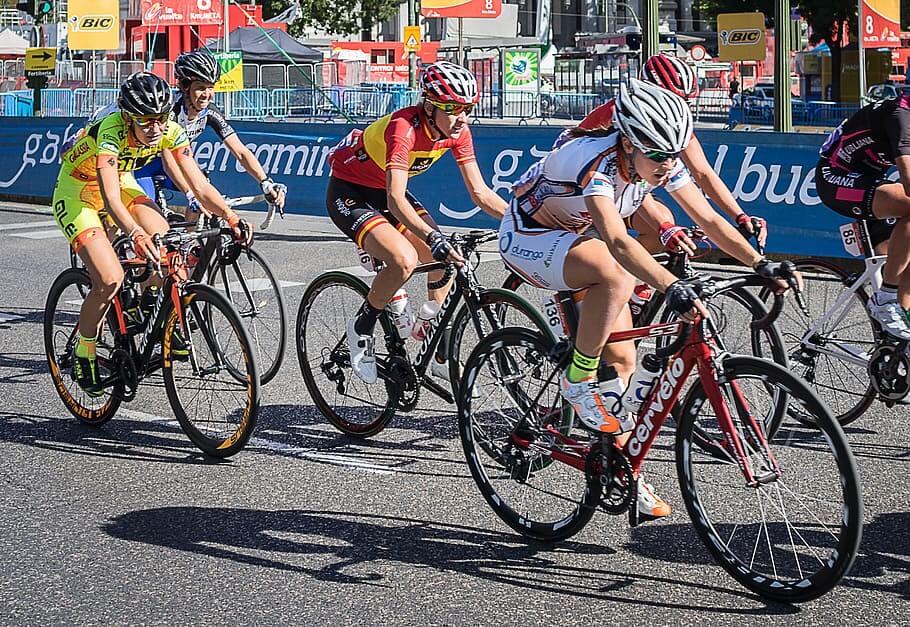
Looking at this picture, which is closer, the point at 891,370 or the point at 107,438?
the point at 891,370

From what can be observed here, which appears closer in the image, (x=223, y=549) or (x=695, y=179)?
(x=223, y=549)

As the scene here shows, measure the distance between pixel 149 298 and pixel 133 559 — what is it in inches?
84.4

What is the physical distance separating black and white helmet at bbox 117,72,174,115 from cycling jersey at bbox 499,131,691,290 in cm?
234

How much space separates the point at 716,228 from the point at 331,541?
6.72 ft

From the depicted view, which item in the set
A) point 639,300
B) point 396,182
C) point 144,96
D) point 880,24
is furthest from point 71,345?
point 880,24

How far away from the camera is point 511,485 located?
5.52 metres

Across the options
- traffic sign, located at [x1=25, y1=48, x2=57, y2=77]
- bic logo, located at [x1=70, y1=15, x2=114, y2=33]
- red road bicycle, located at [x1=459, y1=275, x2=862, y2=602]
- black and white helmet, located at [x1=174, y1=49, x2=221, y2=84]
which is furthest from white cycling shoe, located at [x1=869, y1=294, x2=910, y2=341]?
bic logo, located at [x1=70, y1=15, x2=114, y2=33]

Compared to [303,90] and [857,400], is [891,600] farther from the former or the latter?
[303,90]

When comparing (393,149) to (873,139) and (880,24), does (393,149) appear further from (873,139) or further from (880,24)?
(880,24)

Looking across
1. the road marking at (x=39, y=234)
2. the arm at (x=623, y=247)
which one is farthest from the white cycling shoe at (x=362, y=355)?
the road marking at (x=39, y=234)

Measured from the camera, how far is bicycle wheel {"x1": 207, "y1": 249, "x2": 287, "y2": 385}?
8.21 m

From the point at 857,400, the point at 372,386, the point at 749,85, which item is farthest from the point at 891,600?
the point at 749,85

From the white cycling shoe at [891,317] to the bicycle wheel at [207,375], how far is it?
330 cm

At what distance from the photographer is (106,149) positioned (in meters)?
7.20
